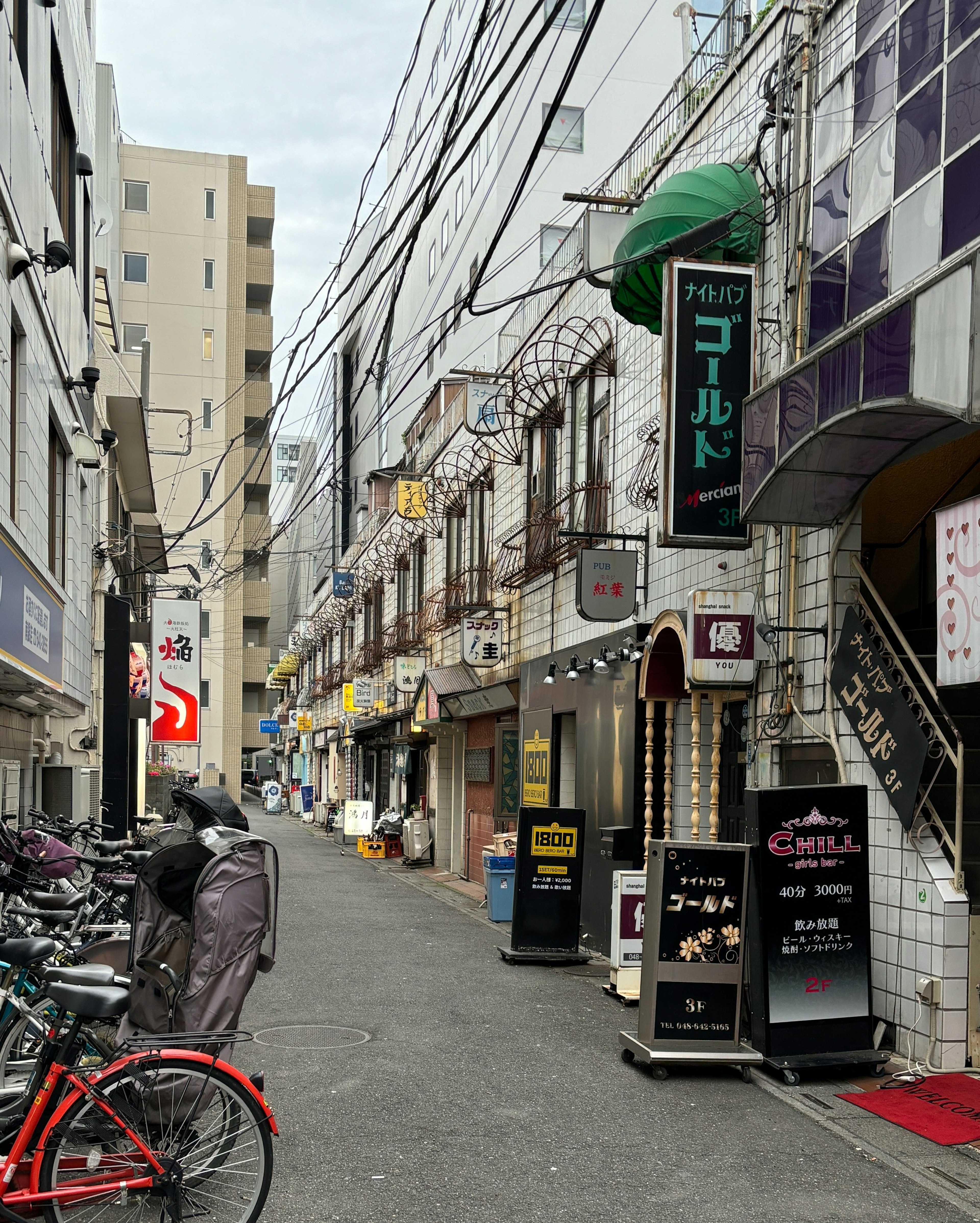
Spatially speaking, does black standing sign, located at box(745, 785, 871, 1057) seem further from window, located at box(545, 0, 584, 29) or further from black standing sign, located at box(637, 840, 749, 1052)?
window, located at box(545, 0, 584, 29)

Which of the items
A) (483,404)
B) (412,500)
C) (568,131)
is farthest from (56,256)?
(568,131)

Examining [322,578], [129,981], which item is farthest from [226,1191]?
[322,578]

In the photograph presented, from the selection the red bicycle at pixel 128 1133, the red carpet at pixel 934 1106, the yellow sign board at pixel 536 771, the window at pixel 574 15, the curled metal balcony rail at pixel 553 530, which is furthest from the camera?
the window at pixel 574 15

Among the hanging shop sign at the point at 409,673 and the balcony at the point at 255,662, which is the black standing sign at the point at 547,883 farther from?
the balcony at the point at 255,662

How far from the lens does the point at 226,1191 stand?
4797 millimetres

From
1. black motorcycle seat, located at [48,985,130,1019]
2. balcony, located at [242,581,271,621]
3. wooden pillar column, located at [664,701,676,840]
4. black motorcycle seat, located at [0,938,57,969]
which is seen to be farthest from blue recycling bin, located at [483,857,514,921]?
balcony, located at [242,581,271,621]

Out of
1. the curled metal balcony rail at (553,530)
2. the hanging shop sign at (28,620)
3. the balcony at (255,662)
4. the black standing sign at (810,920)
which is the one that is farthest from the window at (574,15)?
the balcony at (255,662)

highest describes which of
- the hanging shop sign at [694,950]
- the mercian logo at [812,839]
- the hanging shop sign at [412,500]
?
the hanging shop sign at [412,500]

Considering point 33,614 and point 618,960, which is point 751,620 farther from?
point 33,614

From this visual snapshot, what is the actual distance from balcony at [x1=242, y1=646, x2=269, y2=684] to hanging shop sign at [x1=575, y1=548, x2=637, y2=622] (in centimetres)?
5159

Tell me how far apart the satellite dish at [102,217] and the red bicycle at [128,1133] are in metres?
20.9

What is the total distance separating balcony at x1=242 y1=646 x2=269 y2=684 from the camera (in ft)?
209

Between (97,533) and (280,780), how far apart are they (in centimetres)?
6240

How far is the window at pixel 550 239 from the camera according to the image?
95.1 feet
